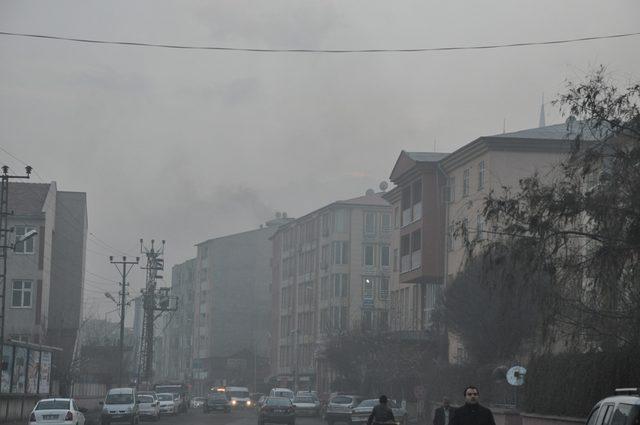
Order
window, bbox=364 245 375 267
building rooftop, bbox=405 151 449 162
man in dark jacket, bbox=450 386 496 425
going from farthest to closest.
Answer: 1. window, bbox=364 245 375 267
2. building rooftop, bbox=405 151 449 162
3. man in dark jacket, bbox=450 386 496 425

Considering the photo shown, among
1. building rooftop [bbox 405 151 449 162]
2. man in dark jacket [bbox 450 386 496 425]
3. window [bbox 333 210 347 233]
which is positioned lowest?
man in dark jacket [bbox 450 386 496 425]

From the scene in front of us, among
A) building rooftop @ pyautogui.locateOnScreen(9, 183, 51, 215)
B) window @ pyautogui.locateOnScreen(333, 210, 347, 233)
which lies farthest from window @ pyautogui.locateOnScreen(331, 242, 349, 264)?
building rooftop @ pyautogui.locateOnScreen(9, 183, 51, 215)

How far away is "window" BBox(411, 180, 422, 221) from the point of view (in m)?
70.8

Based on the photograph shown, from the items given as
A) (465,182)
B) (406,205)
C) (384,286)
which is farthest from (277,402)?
(384,286)

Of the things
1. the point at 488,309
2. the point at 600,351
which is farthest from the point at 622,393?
Answer: the point at 488,309

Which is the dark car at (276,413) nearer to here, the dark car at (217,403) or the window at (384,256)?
the dark car at (217,403)

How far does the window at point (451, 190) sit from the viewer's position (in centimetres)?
6825

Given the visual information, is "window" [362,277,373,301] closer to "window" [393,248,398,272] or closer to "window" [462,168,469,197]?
"window" [393,248,398,272]

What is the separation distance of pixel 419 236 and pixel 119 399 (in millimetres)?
23893

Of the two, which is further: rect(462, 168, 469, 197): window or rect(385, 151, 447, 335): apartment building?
rect(385, 151, 447, 335): apartment building

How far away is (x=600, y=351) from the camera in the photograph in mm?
29250

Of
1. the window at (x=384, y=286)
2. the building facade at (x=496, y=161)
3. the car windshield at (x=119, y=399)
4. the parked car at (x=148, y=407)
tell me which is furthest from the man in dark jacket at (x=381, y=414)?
the window at (x=384, y=286)

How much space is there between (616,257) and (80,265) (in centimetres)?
8200

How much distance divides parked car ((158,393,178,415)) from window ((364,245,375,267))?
1579 inches
